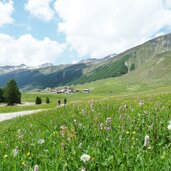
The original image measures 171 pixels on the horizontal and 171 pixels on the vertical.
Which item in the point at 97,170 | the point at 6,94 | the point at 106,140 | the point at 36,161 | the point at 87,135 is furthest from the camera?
the point at 6,94

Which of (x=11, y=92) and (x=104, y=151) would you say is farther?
(x=11, y=92)

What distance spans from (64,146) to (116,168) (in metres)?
1.84

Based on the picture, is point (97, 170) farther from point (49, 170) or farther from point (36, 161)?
point (36, 161)

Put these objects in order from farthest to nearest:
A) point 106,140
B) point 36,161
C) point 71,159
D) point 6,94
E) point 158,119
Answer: point 6,94, point 158,119, point 106,140, point 36,161, point 71,159

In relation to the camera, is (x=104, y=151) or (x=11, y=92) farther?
(x=11, y=92)

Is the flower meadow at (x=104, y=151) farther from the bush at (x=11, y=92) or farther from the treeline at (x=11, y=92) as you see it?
the bush at (x=11, y=92)

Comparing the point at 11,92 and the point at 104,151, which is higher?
the point at 104,151

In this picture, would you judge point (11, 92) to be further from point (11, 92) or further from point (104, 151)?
point (104, 151)

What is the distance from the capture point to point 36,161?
5.63 meters

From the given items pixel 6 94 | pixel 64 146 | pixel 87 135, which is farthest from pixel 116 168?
pixel 6 94

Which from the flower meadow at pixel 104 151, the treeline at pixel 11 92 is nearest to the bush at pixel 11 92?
the treeline at pixel 11 92

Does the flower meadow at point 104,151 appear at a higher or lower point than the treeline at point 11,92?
higher

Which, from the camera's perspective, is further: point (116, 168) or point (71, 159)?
point (71, 159)

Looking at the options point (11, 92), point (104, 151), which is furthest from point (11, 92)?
point (104, 151)
